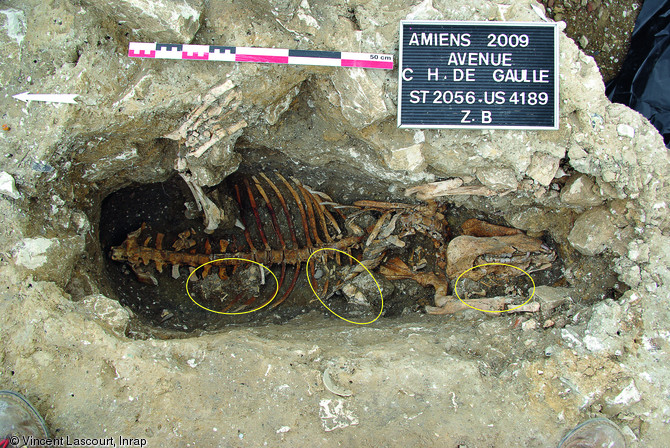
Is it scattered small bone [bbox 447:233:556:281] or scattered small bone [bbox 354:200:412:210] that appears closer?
scattered small bone [bbox 447:233:556:281]

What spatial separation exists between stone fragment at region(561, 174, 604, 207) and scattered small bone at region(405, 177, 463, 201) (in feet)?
2.33

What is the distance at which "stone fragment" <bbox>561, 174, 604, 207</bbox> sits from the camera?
2865 mm

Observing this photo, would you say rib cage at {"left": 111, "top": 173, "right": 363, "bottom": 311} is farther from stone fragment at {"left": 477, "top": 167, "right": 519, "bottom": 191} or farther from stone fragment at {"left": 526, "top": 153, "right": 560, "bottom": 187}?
stone fragment at {"left": 526, "top": 153, "right": 560, "bottom": 187}

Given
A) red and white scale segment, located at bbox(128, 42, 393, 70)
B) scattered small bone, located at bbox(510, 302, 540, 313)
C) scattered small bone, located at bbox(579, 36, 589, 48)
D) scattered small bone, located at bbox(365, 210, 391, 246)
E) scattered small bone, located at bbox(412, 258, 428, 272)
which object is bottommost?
scattered small bone, located at bbox(412, 258, 428, 272)

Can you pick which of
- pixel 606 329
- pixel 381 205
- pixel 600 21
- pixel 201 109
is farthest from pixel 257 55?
pixel 600 21

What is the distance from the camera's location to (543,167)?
284 centimetres

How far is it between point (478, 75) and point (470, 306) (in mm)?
1646

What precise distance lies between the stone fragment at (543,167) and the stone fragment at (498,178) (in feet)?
0.43

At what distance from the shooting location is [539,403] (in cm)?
252

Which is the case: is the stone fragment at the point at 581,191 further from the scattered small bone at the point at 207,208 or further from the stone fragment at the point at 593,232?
the scattered small bone at the point at 207,208

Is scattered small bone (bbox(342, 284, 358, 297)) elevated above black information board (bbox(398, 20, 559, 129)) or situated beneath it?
situated beneath

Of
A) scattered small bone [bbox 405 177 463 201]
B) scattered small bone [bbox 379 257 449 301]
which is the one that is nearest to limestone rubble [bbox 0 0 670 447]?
scattered small bone [bbox 405 177 463 201]

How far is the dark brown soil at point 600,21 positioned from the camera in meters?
4.31

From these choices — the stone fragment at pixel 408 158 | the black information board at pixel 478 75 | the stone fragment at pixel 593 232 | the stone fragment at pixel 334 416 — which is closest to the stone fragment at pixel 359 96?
the black information board at pixel 478 75
